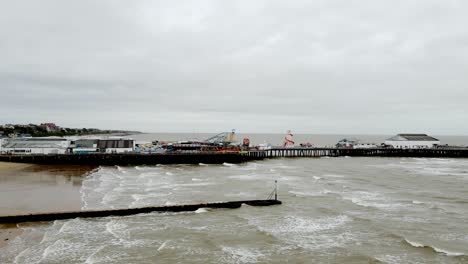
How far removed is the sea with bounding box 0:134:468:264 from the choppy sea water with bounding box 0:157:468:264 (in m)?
0.05

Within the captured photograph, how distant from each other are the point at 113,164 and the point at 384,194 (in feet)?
141

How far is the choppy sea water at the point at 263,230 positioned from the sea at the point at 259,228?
0.17ft

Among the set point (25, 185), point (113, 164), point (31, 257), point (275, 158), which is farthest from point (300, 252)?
point (275, 158)

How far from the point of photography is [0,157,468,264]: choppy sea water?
65.3 feet

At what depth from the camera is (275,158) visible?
86125 millimetres

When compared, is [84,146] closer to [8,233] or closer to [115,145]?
[115,145]

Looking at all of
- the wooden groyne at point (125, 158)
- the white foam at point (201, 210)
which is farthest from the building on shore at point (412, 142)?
the white foam at point (201, 210)

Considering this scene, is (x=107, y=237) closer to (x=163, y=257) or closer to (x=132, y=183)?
(x=163, y=257)

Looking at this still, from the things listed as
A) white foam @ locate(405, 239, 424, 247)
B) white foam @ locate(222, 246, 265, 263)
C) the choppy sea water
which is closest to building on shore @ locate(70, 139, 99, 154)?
the choppy sea water

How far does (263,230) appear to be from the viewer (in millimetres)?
24422

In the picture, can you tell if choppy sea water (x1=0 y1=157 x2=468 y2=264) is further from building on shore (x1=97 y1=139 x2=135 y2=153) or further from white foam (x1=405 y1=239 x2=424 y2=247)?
building on shore (x1=97 y1=139 x2=135 y2=153)

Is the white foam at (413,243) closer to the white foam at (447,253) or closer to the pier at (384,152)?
the white foam at (447,253)

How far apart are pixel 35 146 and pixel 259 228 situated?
5569 cm

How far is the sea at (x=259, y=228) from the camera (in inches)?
785
